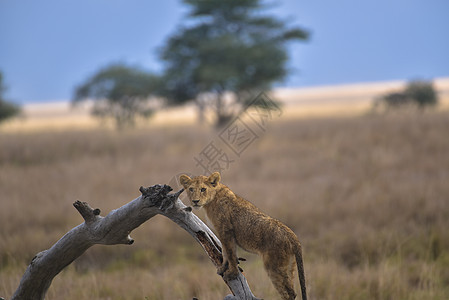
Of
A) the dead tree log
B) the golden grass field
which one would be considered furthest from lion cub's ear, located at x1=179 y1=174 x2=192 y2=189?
the golden grass field

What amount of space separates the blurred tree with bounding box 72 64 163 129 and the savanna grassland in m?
31.3

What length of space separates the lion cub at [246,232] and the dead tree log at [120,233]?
9.5 inches

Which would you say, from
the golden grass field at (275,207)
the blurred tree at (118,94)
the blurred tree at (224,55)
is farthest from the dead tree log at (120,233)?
the blurred tree at (118,94)

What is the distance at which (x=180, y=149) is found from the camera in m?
14.8

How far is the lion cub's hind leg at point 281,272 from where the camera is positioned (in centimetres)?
166

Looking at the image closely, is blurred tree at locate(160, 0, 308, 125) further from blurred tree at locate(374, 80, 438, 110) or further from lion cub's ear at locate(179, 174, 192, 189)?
lion cub's ear at locate(179, 174, 192, 189)

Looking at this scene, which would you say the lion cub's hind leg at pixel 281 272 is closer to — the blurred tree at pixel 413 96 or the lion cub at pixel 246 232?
the lion cub at pixel 246 232

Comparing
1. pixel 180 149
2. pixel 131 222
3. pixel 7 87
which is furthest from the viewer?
pixel 7 87

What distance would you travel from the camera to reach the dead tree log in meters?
2.18

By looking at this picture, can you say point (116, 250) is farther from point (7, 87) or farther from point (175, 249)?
point (7, 87)

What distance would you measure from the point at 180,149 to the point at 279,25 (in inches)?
761

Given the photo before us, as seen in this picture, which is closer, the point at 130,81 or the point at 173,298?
the point at 173,298

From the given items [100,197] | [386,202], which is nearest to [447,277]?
[386,202]

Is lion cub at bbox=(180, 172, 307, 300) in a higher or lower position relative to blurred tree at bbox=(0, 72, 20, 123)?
lower
